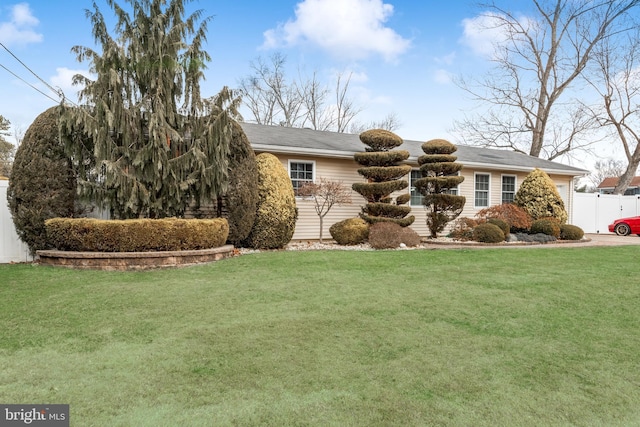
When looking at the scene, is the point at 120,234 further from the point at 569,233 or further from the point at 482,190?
the point at 569,233

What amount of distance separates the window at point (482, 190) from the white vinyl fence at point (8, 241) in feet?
45.5

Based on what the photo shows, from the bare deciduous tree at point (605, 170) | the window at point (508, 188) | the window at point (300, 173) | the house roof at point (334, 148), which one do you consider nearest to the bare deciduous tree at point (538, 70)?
the house roof at point (334, 148)

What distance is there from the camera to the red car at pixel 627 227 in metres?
16.5

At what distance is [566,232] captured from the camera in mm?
13508

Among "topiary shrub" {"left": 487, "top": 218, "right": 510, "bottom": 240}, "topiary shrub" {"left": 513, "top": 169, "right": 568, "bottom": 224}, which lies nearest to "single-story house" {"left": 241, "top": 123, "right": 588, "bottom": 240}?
"topiary shrub" {"left": 513, "top": 169, "right": 568, "bottom": 224}

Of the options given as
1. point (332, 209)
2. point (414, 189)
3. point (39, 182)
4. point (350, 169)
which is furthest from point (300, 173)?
point (39, 182)

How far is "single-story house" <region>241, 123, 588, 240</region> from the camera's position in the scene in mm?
12258

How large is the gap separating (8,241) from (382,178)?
8968 mm

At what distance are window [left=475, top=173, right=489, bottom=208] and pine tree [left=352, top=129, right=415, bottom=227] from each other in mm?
4735

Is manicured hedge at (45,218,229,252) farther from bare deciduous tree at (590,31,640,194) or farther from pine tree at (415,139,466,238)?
bare deciduous tree at (590,31,640,194)

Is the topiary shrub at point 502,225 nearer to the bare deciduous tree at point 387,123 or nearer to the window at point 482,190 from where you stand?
the window at point 482,190

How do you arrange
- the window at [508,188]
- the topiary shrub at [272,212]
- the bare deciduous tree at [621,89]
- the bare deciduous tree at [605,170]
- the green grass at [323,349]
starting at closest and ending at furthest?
the green grass at [323,349], the topiary shrub at [272,212], the window at [508,188], the bare deciduous tree at [621,89], the bare deciduous tree at [605,170]

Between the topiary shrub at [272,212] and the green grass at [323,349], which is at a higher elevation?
the topiary shrub at [272,212]

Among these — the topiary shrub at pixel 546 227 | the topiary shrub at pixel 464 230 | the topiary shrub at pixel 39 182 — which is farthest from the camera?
the topiary shrub at pixel 546 227
